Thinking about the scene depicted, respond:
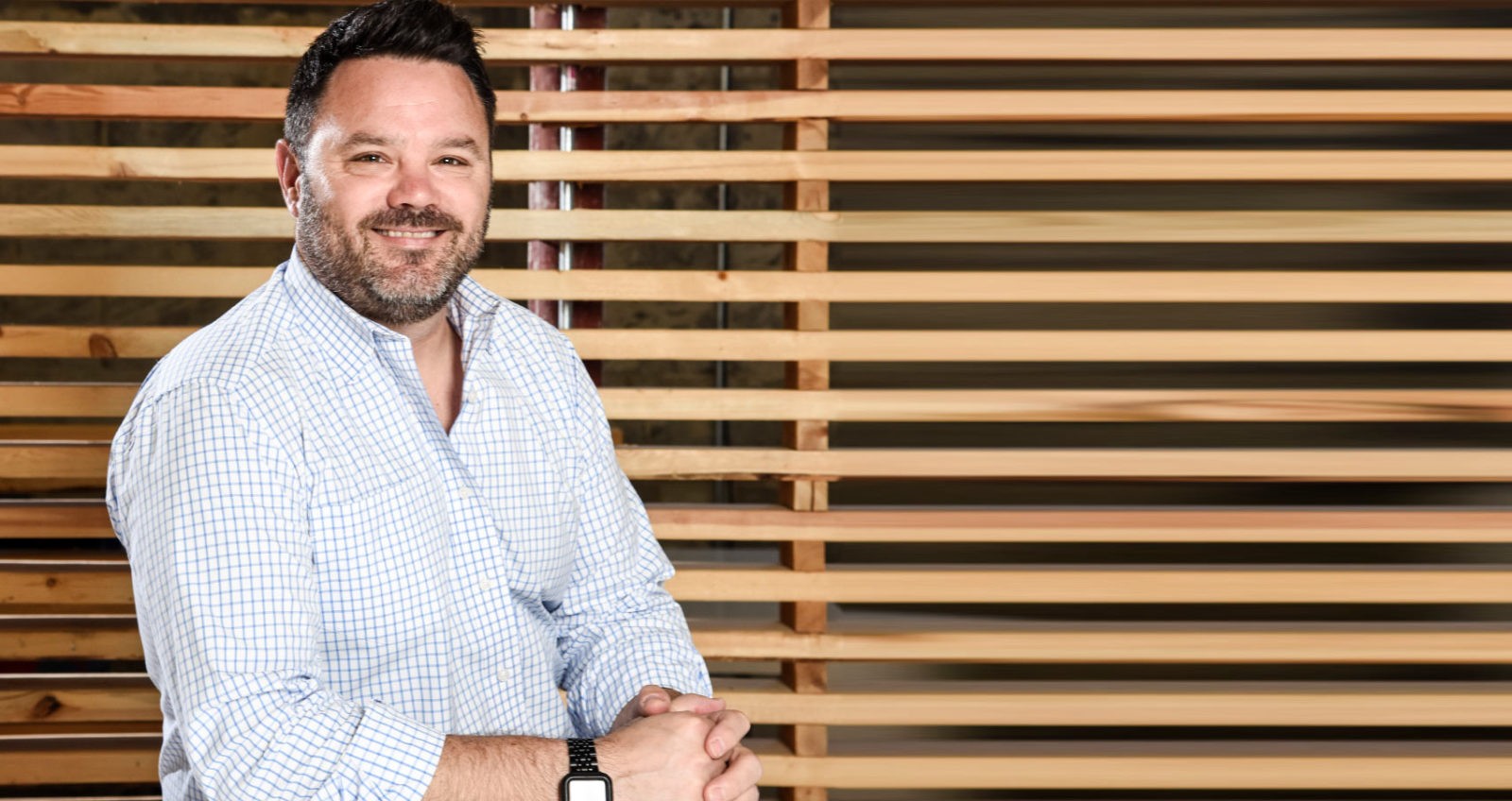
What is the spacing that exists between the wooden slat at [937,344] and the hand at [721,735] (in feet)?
2.69

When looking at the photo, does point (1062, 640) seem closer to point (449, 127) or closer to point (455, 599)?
point (455, 599)

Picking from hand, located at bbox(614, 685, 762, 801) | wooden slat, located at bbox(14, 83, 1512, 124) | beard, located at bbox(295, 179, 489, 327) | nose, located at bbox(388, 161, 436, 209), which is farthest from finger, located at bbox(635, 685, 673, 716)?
wooden slat, located at bbox(14, 83, 1512, 124)

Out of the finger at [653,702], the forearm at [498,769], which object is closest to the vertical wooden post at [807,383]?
the finger at [653,702]

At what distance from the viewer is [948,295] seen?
2.43 metres

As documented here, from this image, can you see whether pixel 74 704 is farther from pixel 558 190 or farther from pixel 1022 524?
pixel 1022 524

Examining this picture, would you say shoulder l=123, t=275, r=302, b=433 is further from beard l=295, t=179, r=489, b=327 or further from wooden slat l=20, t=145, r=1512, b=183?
wooden slat l=20, t=145, r=1512, b=183

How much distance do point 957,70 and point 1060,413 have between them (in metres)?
1.23

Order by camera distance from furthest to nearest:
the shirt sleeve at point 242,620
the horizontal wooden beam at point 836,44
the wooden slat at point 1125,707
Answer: the wooden slat at point 1125,707
the horizontal wooden beam at point 836,44
the shirt sleeve at point 242,620

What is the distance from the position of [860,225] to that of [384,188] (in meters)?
0.95

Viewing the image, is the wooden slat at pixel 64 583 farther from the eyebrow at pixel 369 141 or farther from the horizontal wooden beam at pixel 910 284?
the eyebrow at pixel 369 141

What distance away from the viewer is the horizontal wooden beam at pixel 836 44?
2.39m

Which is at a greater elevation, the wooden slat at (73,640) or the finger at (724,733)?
the finger at (724,733)

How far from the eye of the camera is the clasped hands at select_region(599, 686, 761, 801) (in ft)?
5.24

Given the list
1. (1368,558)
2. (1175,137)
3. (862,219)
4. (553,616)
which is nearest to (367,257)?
(553,616)
